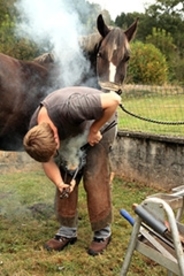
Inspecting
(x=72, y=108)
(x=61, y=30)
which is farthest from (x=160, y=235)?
(x=61, y=30)

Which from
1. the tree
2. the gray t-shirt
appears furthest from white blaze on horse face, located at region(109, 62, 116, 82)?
the tree

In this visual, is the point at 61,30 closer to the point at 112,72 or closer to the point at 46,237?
the point at 112,72

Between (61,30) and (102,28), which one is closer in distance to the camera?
(102,28)

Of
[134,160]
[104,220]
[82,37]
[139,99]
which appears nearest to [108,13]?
[139,99]

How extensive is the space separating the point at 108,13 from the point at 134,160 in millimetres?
3980

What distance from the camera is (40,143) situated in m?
2.50

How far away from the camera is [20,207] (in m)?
4.46

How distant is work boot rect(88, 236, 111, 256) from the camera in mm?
3305

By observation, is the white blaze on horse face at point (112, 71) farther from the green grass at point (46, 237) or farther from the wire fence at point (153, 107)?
the wire fence at point (153, 107)

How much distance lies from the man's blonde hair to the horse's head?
124cm

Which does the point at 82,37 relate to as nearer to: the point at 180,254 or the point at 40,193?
the point at 40,193

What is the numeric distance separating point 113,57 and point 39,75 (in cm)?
80

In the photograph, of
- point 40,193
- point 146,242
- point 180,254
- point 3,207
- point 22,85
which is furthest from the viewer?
point 40,193

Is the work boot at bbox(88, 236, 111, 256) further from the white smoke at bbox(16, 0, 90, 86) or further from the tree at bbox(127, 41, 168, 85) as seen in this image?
the tree at bbox(127, 41, 168, 85)
